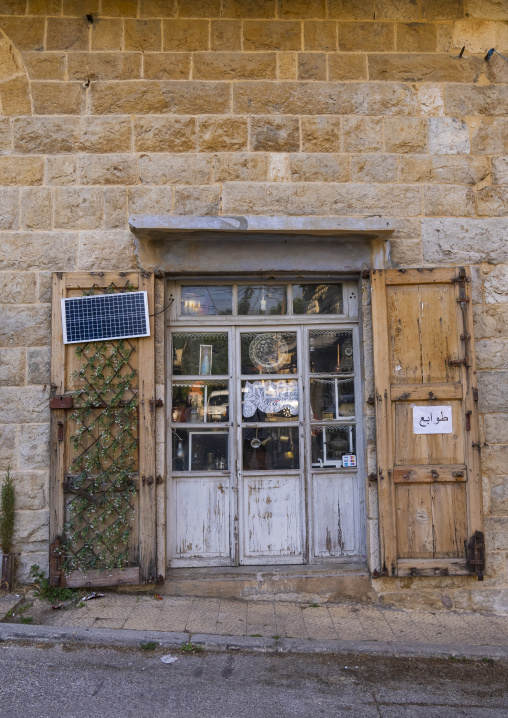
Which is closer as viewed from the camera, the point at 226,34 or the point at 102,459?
the point at 102,459

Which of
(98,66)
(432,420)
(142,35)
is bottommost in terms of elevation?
(432,420)

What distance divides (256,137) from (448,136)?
1.64 metres

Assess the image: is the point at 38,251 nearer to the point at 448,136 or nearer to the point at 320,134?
the point at 320,134

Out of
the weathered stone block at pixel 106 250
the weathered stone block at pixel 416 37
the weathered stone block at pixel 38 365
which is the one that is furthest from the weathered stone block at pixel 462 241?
the weathered stone block at pixel 38 365

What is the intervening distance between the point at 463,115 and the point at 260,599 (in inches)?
172

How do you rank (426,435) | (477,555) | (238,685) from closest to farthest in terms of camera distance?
1. (238,685)
2. (477,555)
3. (426,435)

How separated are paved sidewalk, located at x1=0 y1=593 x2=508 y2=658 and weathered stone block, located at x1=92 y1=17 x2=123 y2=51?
14.6 feet

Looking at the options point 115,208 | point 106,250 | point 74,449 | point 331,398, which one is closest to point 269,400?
point 331,398

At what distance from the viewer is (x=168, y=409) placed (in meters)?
4.65

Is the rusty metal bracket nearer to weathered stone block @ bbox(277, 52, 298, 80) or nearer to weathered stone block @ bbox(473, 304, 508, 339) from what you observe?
weathered stone block @ bbox(473, 304, 508, 339)

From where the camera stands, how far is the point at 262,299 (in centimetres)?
477

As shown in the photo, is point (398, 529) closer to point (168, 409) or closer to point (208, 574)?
point (208, 574)

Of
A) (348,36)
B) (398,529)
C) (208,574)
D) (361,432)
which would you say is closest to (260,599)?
(208,574)

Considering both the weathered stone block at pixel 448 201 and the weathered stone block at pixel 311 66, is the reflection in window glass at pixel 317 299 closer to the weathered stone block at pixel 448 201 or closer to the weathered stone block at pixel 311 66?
the weathered stone block at pixel 448 201
